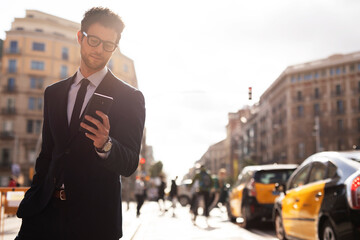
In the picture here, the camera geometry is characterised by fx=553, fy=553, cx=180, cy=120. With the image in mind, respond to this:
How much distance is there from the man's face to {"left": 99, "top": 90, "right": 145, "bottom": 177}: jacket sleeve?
0.78 feet

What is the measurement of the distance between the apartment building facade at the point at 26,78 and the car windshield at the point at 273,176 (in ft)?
186

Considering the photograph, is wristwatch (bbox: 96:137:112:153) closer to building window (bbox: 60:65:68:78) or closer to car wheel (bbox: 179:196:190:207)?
car wheel (bbox: 179:196:190:207)

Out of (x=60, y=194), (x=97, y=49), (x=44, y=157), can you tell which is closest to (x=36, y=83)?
(x=44, y=157)

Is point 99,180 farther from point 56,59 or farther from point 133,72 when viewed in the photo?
point 133,72

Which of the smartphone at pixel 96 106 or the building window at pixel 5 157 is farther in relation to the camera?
the building window at pixel 5 157

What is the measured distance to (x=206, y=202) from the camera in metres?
17.3

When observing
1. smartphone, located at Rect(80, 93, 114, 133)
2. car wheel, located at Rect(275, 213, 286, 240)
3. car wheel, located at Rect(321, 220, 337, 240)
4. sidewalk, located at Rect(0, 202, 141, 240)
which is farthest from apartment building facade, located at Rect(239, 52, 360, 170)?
smartphone, located at Rect(80, 93, 114, 133)

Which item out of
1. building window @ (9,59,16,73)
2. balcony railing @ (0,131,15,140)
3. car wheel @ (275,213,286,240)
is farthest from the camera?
building window @ (9,59,16,73)

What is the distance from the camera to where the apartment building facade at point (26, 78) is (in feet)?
224

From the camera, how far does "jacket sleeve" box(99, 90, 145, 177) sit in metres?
2.59

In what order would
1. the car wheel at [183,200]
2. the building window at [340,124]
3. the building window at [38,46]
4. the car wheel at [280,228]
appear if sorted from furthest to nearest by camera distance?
the building window at [340,124]
the building window at [38,46]
the car wheel at [183,200]
the car wheel at [280,228]

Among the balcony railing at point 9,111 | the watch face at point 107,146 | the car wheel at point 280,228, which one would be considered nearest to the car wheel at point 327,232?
the car wheel at point 280,228

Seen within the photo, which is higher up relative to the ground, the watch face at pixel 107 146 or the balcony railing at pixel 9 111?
the balcony railing at pixel 9 111

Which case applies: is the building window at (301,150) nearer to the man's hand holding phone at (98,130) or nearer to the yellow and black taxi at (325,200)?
the yellow and black taxi at (325,200)
